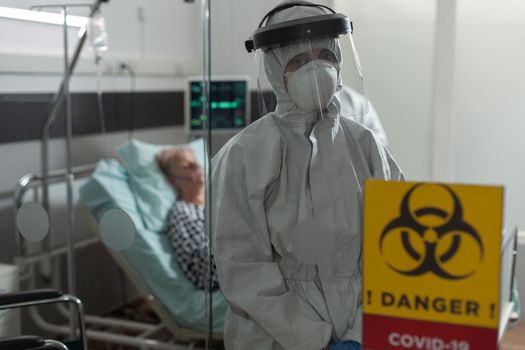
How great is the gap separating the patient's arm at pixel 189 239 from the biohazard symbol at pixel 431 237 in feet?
5.11

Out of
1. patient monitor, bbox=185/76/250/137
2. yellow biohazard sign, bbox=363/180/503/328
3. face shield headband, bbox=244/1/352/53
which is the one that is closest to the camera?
yellow biohazard sign, bbox=363/180/503/328

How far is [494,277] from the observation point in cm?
102

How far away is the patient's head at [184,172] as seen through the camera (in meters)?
2.88

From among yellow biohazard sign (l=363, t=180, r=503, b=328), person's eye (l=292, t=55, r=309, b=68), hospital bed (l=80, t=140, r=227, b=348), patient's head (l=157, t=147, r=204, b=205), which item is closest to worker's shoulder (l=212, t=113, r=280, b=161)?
person's eye (l=292, t=55, r=309, b=68)

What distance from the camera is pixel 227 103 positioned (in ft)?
7.10

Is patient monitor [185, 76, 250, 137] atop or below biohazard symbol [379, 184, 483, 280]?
atop

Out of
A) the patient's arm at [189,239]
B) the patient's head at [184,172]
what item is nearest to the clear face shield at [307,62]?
the patient's arm at [189,239]

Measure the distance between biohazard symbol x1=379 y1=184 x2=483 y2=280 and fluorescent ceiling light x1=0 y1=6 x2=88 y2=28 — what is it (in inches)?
63.9

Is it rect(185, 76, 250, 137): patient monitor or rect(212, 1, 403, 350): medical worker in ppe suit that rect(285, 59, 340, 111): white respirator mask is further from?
rect(185, 76, 250, 137): patient monitor

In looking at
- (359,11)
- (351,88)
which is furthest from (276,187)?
(359,11)

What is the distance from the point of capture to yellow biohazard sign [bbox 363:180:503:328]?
1.02 m

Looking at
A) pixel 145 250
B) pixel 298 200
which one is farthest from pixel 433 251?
pixel 145 250

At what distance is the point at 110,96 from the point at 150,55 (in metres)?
0.50

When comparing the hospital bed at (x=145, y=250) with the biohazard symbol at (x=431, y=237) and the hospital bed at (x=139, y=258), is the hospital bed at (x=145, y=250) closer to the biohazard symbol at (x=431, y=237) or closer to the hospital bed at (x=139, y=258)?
the hospital bed at (x=139, y=258)
